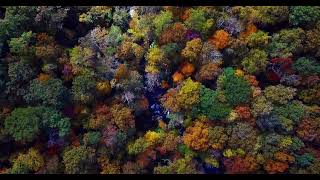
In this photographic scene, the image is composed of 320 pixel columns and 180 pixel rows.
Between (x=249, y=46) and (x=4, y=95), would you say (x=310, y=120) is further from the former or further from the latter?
(x=4, y=95)

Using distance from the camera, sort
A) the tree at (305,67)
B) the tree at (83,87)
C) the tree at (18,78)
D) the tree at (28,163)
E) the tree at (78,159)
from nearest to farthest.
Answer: the tree at (18,78), the tree at (78,159), the tree at (83,87), the tree at (28,163), the tree at (305,67)

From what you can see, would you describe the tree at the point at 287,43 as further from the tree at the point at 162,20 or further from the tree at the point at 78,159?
the tree at the point at 78,159

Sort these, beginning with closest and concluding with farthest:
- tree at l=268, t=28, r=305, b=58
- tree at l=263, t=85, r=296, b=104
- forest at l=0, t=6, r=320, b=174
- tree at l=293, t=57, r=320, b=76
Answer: forest at l=0, t=6, r=320, b=174 → tree at l=263, t=85, r=296, b=104 → tree at l=268, t=28, r=305, b=58 → tree at l=293, t=57, r=320, b=76

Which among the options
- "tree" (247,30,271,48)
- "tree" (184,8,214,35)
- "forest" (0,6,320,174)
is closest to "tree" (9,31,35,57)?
"forest" (0,6,320,174)

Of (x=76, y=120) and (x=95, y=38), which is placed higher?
(x=95, y=38)

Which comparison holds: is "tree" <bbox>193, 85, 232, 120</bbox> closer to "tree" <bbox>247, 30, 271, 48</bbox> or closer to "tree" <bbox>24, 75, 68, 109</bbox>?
"tree" <bbox>247, 30, 271, 48</bbox>

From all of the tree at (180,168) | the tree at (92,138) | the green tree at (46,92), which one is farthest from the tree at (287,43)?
the green tree at (46,92)

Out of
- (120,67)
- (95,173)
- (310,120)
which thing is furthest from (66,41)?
(310,120)

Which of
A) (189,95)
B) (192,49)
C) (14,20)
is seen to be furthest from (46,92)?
(192,49)
